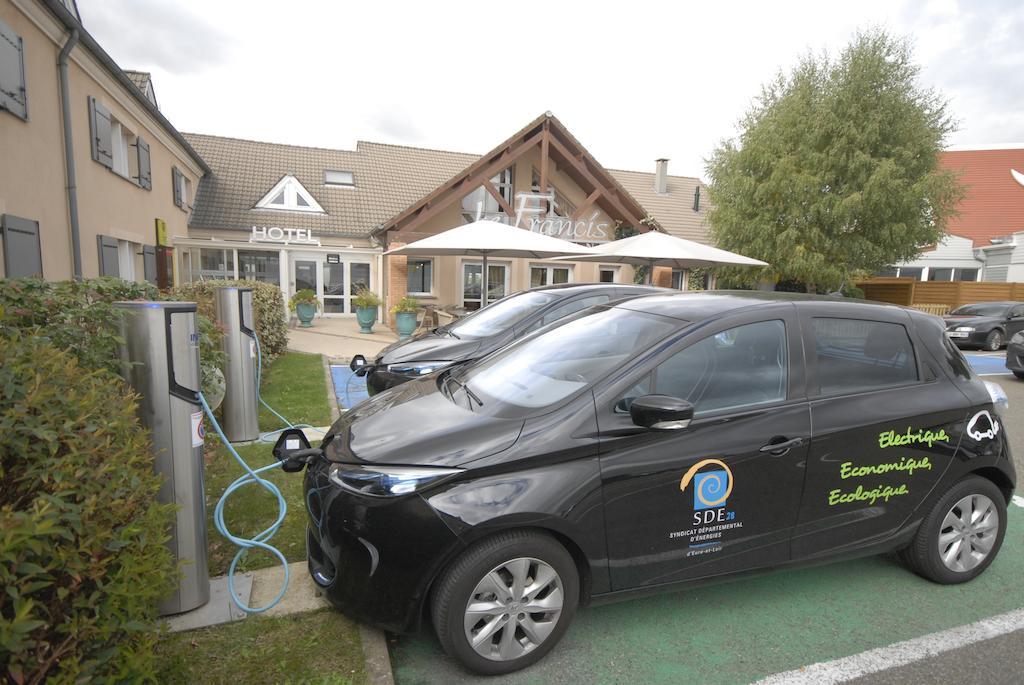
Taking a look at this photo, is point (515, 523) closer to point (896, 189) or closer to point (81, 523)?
point (81, 523)

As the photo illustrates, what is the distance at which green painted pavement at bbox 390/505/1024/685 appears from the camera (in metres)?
2.55

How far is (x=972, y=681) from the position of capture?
2557 mm

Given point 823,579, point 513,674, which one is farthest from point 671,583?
point 823,579

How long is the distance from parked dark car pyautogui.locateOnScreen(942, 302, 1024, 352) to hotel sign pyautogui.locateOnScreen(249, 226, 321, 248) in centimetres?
1801

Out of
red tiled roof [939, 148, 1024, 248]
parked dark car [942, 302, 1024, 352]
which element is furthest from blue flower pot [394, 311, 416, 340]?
red tiled roof [939, 148, 1024, 248]

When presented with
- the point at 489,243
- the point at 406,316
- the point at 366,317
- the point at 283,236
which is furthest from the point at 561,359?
the point at 283,236

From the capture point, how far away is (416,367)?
17.9 feet

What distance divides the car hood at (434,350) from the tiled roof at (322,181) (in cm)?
1382

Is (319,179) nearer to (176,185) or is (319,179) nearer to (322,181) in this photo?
(322,181)

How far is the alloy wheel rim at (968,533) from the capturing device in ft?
10.9

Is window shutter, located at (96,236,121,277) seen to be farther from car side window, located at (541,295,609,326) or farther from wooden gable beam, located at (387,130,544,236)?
car side window, located at (541,295,609,326)

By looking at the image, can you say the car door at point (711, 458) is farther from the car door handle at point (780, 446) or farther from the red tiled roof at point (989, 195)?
the red tiled roof at point (989, 195)

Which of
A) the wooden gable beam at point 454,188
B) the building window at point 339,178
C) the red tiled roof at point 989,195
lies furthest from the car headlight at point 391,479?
the red tiled roof at point 989,195

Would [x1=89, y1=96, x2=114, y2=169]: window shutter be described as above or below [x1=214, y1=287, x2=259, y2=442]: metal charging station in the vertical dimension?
above
